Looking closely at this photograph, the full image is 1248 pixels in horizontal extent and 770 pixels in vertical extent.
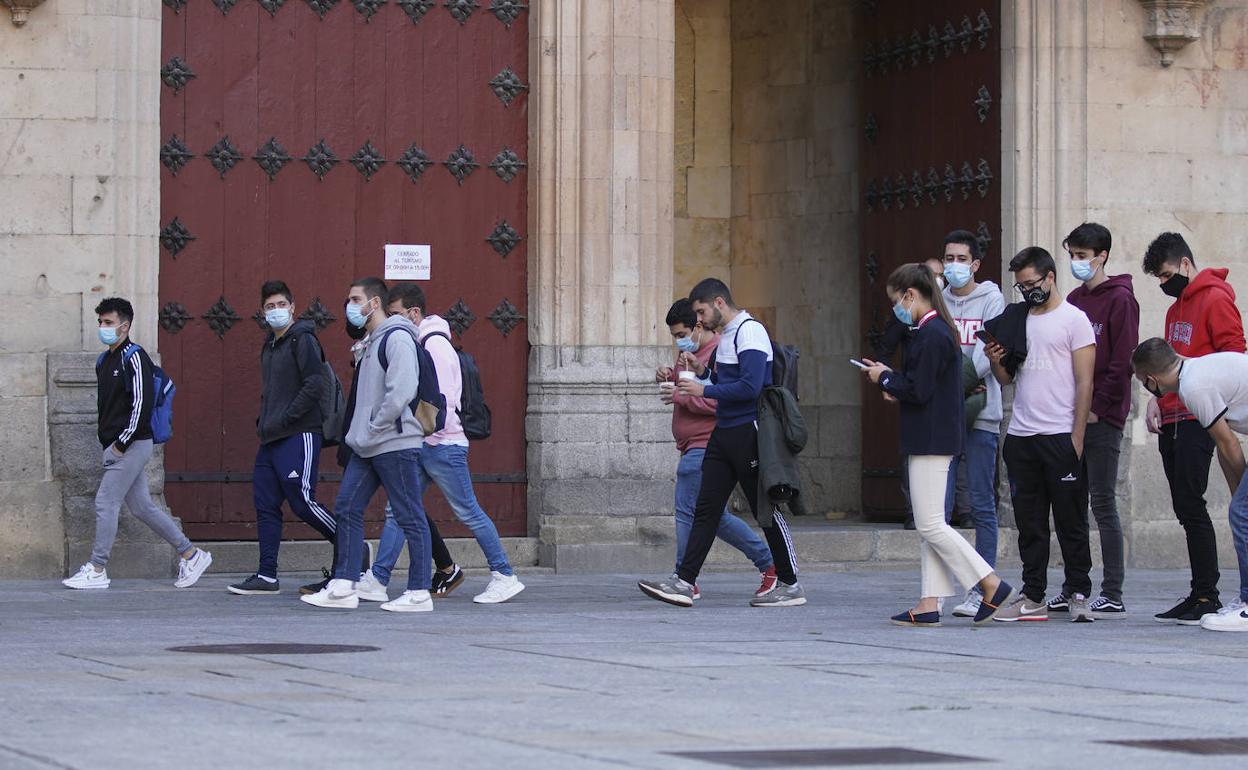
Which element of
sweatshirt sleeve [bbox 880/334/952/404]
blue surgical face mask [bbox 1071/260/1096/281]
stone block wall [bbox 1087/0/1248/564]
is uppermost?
stone block wall [bbox 1087/0/1248/564]

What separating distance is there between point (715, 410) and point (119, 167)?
14.0ft

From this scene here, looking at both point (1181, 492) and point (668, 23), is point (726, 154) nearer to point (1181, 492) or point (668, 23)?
point (668, 23)

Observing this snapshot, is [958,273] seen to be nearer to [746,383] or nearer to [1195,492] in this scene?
[746,383]

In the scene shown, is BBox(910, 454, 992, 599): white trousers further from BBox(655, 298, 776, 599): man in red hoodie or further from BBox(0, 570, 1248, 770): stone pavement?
BBox(655, 298, 776, 599): man in red hoodie

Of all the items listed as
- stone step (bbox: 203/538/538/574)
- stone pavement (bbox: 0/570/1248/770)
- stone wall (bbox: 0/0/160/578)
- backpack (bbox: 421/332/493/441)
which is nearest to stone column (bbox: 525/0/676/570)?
stone step (bbox: 203/538/538/574)

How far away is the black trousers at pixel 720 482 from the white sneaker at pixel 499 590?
0.93 metres

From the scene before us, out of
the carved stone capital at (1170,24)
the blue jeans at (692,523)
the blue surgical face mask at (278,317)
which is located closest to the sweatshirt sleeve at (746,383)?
the blue jeans at (692,523)

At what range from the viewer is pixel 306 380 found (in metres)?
12.2

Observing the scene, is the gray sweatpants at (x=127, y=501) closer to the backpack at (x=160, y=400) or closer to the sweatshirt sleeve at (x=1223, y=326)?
the backpack at (x=160, y=400)

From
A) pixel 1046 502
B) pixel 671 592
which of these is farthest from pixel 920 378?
pixel 671 592

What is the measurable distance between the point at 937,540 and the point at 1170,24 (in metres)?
6.88

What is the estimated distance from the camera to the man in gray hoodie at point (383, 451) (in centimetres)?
1080

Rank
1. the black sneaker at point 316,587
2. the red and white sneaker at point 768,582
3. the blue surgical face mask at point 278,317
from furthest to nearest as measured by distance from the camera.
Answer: the blue surgical face mask at point 278,317 → the black sneaker at point 316,587 → the red and white sneaker at point 768,582

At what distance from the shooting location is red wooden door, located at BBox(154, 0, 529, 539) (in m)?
13.9
